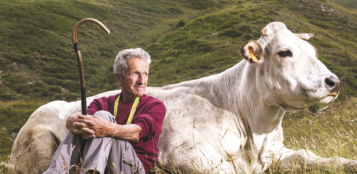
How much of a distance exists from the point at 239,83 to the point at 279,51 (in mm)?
1083

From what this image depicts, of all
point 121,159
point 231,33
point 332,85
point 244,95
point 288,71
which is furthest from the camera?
point 231,33

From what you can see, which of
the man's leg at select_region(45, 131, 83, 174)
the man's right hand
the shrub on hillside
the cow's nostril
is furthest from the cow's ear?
the shrub on hillside

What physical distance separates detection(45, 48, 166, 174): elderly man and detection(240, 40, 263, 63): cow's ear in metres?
1.35

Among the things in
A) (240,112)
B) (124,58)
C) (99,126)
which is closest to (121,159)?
(99,126)

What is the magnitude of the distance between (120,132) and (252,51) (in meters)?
2.16

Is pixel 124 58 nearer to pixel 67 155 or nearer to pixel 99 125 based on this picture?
pixel 99 125

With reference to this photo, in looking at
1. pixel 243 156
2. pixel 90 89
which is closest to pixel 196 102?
pixel 243 156

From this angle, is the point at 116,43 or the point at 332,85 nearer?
the point at 332,85

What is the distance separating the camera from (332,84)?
12.0ft

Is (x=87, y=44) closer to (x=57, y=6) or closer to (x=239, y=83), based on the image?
(x=57, y=6)

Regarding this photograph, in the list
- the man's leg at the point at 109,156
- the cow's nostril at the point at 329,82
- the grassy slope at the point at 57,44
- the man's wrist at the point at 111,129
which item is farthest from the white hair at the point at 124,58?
the grassy slope at the point at 57,44

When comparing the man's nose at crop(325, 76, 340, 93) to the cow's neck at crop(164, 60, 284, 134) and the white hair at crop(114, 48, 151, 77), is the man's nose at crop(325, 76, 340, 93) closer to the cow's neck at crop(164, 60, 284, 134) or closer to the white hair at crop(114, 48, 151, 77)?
the cow's neck at crop(164, 60, 284, 134)

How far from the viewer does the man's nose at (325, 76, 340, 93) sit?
362 cm

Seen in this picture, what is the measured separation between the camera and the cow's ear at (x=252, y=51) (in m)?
4.19
